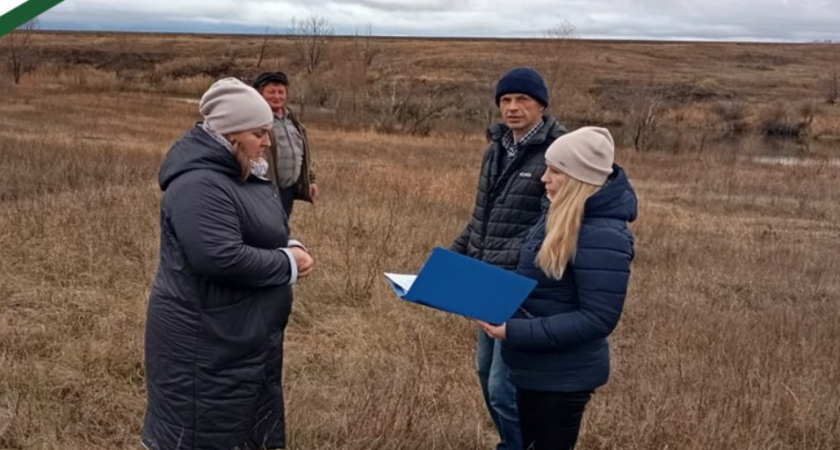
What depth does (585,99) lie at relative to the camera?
132 ft

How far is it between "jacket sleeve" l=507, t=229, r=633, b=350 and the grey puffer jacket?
85 cm

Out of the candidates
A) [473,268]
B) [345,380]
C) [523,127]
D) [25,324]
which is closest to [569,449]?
[473,268]

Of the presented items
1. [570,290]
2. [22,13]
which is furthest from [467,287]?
[22,13]

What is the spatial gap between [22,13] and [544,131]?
2.07 metres

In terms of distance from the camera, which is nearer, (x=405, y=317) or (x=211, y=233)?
(x=211, y=233)

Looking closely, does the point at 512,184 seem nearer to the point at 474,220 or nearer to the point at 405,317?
the point at 474,220

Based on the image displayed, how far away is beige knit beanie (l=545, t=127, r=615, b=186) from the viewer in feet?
8.14

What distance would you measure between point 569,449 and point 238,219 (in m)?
1.32

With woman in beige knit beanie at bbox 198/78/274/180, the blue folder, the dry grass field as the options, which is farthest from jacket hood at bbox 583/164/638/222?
the dry grass field

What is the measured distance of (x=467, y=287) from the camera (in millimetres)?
2463

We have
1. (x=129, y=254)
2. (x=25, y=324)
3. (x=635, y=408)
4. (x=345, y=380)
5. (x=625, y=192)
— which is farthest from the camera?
(x=129, y=254)

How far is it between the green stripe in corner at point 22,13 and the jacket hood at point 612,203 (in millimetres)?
1636

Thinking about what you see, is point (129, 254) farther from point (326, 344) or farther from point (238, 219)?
point (238, 219)

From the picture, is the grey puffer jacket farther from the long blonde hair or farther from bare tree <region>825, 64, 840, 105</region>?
bare tree <region>825, 64, 840, 105</region>
